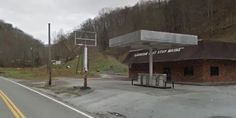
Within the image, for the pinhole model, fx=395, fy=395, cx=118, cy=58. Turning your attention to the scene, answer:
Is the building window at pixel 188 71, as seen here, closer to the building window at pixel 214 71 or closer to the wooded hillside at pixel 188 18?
the building window at pixel 214 71

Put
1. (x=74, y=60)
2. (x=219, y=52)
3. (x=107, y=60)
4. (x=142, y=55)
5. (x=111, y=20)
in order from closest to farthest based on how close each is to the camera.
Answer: (x=219, y=52) → (x=142, y=55) → (x=107, y=60) → (x=74, y=60) → (x=111, y=20)

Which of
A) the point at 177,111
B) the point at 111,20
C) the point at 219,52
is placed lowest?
the point at 177,111

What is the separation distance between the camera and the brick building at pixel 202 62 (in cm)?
3556

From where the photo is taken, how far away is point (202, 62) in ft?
119

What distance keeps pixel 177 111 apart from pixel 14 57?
128028 millimetres

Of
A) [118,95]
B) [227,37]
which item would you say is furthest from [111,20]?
[118,95]

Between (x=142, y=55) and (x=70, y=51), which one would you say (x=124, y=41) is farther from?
(x=70, y=51)

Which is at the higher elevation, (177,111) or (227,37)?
(227,37)

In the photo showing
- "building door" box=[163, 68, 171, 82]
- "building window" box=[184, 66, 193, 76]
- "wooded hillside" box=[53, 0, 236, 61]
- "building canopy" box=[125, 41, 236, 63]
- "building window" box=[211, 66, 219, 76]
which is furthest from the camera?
"wooded hillside" box=[53, 0, 236, 61]

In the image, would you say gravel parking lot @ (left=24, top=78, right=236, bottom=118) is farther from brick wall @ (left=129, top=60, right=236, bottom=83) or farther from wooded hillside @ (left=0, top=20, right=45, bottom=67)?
wooded hillside @ (left=0, top=20, right=45, bottom=67)

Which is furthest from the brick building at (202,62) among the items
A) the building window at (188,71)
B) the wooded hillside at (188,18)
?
the wooded hillside at (188,18)

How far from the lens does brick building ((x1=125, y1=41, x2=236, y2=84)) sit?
35562mm

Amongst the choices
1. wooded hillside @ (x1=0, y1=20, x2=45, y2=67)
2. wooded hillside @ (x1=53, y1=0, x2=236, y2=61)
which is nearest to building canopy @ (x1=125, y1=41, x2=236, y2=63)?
wooded hillside @ (x1=53, y1=0, x2=236, y2=61)

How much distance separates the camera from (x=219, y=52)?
1422 inches
